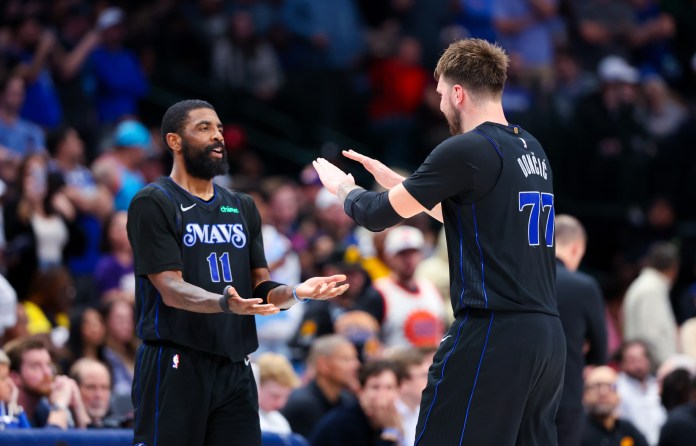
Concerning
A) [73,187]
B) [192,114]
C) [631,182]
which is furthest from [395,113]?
[192,114]

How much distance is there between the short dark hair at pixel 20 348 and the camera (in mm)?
8195

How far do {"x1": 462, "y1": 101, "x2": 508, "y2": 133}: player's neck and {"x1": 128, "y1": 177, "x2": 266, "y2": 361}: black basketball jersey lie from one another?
135cm

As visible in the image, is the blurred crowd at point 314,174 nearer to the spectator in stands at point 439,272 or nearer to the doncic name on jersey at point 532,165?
the spectator in stands at point 439,272

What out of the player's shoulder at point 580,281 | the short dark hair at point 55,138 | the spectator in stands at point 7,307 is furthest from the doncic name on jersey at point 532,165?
the short dark hair at point 55,138

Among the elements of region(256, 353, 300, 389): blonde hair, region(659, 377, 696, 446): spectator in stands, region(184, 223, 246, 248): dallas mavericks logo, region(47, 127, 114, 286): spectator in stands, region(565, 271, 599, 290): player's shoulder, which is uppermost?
region(47, 127, 114, 286): spectator in stands

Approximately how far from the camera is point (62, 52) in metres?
14.5

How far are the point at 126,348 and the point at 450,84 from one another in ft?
17.0

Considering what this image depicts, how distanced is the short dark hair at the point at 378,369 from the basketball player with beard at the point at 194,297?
3.17m

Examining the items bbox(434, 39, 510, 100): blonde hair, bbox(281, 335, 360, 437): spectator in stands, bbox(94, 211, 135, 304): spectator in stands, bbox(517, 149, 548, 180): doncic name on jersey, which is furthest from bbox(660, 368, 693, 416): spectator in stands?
bbox(434, 39, 510, 100): blonde hair

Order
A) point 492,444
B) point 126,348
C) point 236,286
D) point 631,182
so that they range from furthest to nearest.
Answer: point 631,182 → point 126,348 → point 236,286 → point 492,444

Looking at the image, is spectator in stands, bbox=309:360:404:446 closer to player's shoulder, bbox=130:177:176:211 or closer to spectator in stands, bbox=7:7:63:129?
player's shoulder, bbox=130:177:176:211

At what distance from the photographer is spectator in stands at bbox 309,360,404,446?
9.25 m

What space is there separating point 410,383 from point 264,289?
3462mm

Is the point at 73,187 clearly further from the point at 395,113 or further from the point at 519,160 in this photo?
the point at 519,160
